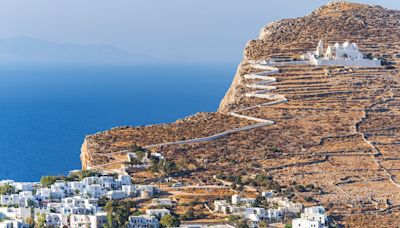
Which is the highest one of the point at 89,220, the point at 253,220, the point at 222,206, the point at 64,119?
the point at 64,119

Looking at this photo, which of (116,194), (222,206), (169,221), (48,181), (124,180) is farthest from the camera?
(48,181)

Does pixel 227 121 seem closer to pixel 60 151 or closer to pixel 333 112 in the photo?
pixel 333 112

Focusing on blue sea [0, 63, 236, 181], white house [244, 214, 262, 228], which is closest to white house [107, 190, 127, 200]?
white house [244, 214, 262, 228]

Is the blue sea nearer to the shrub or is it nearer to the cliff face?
the cliff face

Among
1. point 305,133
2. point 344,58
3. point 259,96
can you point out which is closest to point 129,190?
point 305,133

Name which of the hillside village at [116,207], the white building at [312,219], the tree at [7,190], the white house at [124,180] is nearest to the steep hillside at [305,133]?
the white building at [312,219]

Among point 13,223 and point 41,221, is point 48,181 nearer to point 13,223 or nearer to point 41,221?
point 41,221

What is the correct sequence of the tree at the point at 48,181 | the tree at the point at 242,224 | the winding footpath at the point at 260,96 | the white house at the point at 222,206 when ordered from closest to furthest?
the tree at the point at 242,224
the white house at the point at 222,206
the tree at the point at 48,181
the winding footpath at the point at 260,96

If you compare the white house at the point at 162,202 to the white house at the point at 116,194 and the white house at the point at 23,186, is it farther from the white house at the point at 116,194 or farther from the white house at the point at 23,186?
the white house at the point at 23,186
